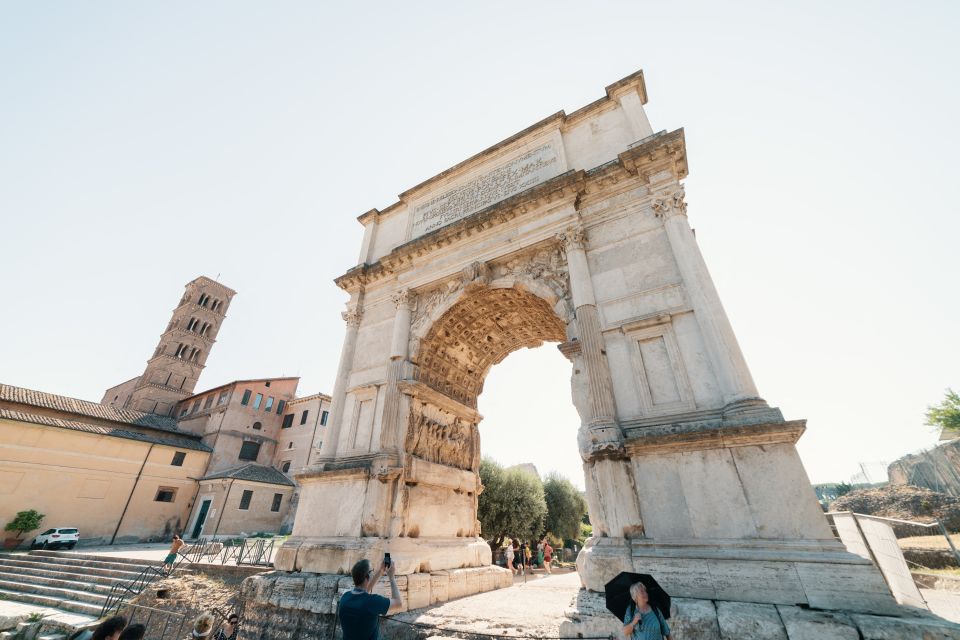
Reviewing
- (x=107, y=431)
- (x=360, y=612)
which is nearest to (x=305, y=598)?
(x=360, y=612)

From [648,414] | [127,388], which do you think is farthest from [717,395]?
[127,388]

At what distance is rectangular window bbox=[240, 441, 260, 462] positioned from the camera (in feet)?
96.0

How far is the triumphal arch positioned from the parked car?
66.0ft

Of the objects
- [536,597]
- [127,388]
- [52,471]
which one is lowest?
[536,597]

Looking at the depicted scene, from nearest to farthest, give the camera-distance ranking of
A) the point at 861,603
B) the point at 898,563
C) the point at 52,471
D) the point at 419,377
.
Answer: the point at 861,603 → the point at 898,563 → the point at 419,377 → the point at 52,471

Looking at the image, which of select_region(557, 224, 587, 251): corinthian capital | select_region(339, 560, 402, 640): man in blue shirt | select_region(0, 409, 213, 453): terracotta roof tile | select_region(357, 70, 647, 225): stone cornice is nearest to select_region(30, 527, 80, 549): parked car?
select_region(0, 409, 213, 453): terracotta roof tile

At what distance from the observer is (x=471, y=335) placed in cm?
1034

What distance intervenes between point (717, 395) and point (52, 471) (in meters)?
30.0

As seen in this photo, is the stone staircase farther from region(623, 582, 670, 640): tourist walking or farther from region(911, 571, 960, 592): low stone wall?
region(911, 571, 960, 592): low stone wall

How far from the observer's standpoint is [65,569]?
1305 centimetres

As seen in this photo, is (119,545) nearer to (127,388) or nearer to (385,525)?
(385,525)

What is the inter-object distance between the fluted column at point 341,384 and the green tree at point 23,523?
1992cm

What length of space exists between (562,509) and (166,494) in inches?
975

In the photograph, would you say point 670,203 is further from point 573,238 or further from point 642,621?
point 642,621
